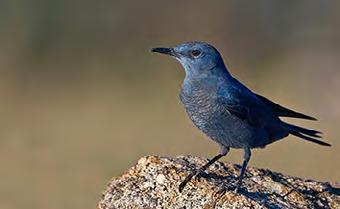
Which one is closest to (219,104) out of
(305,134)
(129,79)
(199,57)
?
(199,57)

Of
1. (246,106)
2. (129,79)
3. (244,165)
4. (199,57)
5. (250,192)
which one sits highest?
(129,79)

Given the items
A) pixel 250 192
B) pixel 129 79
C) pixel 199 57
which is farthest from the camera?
pixel 129 79

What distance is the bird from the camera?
9852mm

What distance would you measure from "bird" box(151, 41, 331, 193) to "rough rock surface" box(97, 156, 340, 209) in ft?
1.15

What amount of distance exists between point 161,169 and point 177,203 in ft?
1.35

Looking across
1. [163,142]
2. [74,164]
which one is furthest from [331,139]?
[74,164]

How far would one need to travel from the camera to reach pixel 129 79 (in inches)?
1000

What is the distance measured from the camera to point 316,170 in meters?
15.7

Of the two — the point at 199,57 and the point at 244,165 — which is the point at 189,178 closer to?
the point at 244,165

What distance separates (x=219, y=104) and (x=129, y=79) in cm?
1558

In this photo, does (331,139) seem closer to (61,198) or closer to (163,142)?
(163,142)

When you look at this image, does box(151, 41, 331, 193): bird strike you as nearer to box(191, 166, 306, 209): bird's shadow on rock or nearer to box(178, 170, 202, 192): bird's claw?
box(191, 166, 306, 209): bird's shadow on rock

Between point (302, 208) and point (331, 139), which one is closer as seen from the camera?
point (302, 208)

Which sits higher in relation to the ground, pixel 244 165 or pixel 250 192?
pixel 244 165
